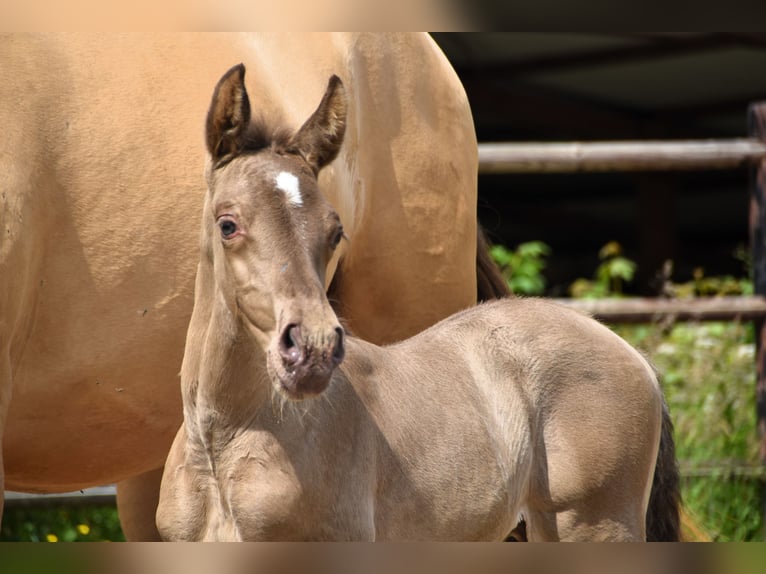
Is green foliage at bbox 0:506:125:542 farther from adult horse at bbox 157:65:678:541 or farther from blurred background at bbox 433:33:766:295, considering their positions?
blurred background at bbox 433:33:766:295

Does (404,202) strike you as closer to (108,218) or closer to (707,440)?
(108,218)

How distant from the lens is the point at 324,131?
1912 mm

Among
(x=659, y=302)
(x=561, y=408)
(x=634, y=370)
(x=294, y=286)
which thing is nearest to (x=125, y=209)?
(x=294, y=286)

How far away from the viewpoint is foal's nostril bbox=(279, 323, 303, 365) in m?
1.61

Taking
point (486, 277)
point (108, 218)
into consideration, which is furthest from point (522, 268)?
point (108, 218)

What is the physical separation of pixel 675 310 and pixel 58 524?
2.90 m

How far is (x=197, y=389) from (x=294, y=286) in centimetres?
42

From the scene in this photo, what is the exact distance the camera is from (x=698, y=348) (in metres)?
5.12

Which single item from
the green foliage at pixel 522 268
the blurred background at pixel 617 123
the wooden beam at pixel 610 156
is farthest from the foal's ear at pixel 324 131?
the blurred background at pixel 617 123

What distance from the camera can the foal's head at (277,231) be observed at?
5.33 feet

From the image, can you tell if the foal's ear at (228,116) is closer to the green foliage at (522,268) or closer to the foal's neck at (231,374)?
the foal's neck at (231,374)

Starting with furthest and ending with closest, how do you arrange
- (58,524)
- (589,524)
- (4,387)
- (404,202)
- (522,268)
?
(522,268)
(58,524)
(404,202)
(589,524)
(4,387)

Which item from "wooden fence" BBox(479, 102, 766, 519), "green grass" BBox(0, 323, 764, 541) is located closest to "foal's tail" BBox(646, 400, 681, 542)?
"green grass" BBox(0, 323, 764, 541)

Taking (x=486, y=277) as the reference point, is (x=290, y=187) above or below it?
above
